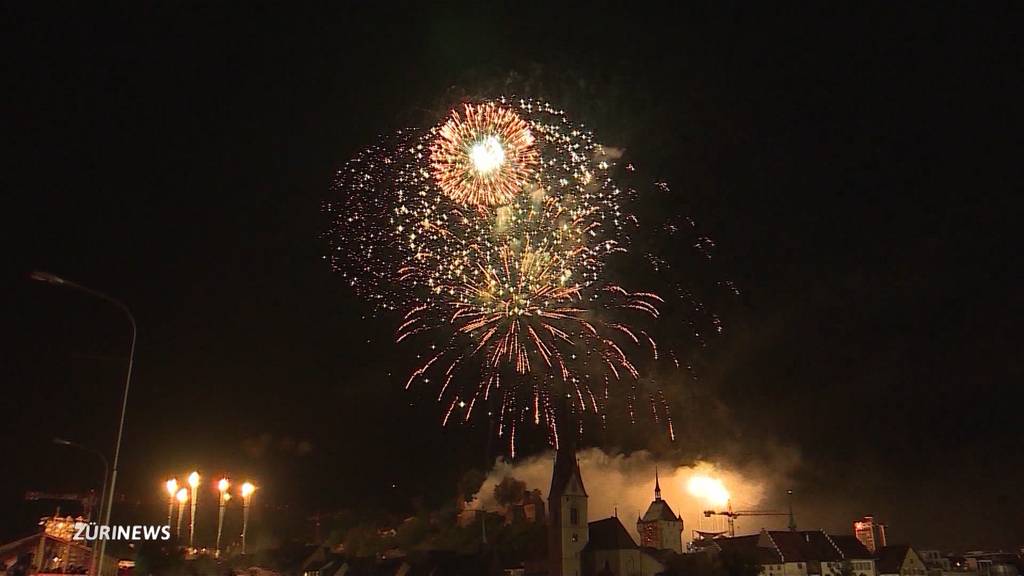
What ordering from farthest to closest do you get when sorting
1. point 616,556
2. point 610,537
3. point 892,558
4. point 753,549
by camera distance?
point 892,558, point 753,549, point 610,537, point 616,556

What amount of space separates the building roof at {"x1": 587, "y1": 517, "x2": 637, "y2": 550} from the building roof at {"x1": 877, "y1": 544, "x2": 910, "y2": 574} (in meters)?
39.3

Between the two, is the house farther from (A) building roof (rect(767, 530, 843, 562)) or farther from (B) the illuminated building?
(B) the illuminated building

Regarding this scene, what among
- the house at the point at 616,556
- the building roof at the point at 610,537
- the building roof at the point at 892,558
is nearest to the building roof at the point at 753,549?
the house at the point at 616,556

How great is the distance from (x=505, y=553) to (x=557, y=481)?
49.4ft

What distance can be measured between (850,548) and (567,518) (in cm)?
4387

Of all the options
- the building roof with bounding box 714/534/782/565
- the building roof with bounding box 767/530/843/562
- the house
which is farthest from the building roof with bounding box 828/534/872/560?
the house

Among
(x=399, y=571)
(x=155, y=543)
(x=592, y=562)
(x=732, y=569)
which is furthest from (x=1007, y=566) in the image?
(x=155, y=543)

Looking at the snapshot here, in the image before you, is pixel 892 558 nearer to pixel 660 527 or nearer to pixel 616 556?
pixel 660 527

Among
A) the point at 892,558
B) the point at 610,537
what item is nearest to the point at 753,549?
the point at 610,537

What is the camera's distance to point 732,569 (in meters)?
78.9

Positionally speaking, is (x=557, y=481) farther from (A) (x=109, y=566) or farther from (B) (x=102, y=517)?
(B) (x=102, y=517)

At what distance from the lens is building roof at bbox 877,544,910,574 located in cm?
10012

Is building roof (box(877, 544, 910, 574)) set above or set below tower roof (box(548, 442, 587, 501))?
below

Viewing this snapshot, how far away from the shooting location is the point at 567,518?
3248 inches
